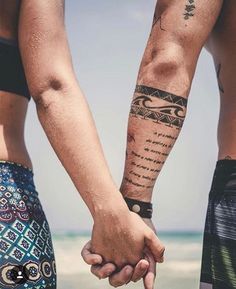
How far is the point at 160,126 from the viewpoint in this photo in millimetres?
2939

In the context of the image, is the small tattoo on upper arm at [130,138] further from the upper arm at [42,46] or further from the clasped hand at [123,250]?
the upper arm at [42,46]

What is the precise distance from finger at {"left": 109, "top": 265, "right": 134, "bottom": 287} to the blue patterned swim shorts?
0.41 m

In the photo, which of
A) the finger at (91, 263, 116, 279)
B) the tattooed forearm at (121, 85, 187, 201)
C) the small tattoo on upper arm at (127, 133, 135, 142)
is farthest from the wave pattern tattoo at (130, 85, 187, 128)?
the finger at (91, 263, 116, 279)

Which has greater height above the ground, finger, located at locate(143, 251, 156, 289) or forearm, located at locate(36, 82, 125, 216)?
forearm, located at locate(36, 82, 125, 216)

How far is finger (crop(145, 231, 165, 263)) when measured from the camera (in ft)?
8.43

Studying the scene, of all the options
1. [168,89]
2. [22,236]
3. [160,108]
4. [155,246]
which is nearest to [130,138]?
[160,108]

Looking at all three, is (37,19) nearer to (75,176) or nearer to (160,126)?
(75,176)

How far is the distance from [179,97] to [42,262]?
1.24 meters

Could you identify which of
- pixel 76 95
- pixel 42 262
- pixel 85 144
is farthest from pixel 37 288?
pixel 76 95

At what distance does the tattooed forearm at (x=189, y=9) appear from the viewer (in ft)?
9.80

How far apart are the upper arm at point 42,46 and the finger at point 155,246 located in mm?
832

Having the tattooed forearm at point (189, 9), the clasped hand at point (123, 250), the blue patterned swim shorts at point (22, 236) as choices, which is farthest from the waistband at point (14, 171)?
the tattooed forearm at point (189, 9)

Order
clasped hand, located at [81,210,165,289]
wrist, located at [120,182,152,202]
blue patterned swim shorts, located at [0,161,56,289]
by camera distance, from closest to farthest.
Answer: blue patterned swim shorts, located at [0,161,56,289]
clasped hand, located at [81,210,165,289]
wrist, located at [120,182,152,202]

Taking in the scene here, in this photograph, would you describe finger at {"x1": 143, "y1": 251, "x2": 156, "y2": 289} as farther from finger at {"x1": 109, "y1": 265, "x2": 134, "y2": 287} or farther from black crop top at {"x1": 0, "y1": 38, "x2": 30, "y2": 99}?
black crop top at {"x1": 0, "y1": 38, "x2": 30, "y2": 99}
